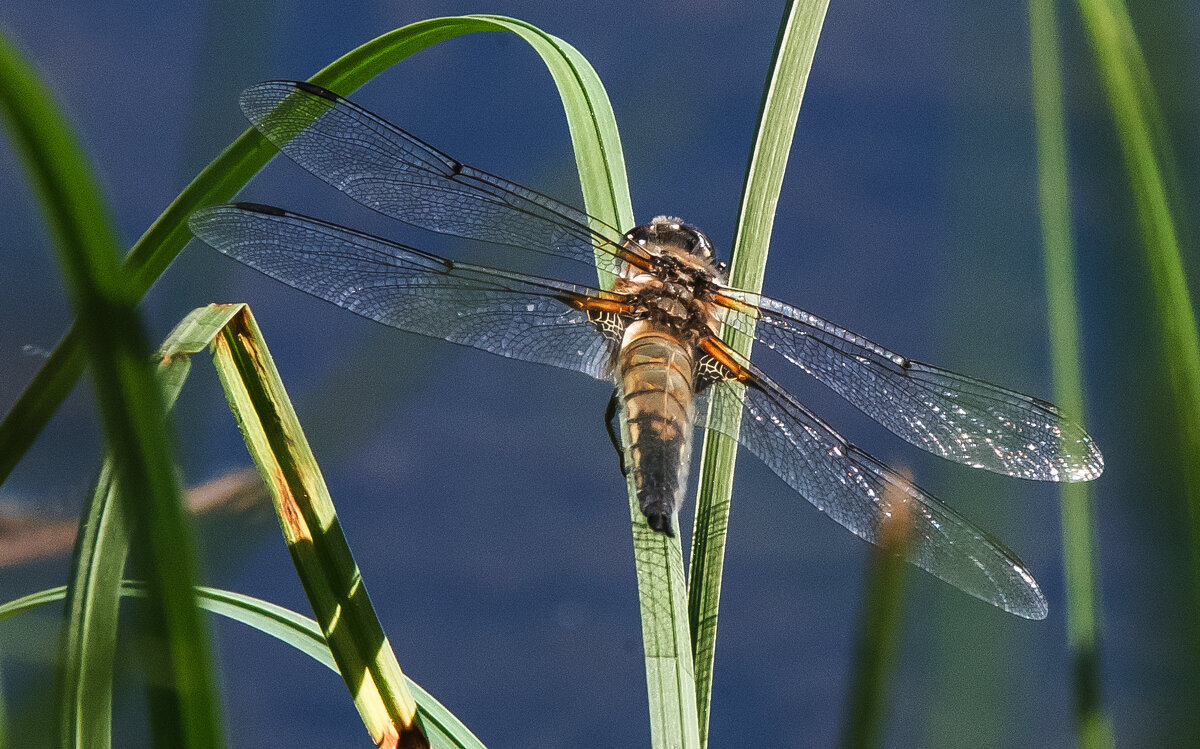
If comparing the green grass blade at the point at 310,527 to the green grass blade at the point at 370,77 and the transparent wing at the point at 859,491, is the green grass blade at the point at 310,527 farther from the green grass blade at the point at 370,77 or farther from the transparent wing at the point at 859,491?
the transparent wing at the point at 859,491

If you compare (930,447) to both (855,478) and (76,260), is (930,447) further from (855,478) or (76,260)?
(76,260)

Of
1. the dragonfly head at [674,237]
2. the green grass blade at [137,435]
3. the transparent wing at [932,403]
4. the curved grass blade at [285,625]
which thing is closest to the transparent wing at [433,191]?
the dragonfly head at [674,237]

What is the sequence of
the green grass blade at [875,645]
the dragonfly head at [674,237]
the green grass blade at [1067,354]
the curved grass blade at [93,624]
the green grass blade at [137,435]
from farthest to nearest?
1. the dragonfly head at [674,237]
2. the green grass blade at [1067,354]
3. the curved grass blade at [93,624]
4. the green grass blade at [875,645]
5. the green grass blade at [137,435]

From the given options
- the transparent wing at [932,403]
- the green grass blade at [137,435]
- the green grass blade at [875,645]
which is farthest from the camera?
the transparent wing at [932,403]

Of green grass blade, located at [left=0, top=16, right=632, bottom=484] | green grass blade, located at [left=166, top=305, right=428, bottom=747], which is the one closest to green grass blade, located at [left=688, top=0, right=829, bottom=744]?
green grass blade, located at [left=0, top=16, right=632, bottom=484]

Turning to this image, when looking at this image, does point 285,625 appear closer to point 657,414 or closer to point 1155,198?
point 657,414

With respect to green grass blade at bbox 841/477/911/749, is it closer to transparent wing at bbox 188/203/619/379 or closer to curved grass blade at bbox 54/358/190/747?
curved grass blade at bbox 54/358/190/747

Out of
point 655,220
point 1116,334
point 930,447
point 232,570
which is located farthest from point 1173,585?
point 232,570
